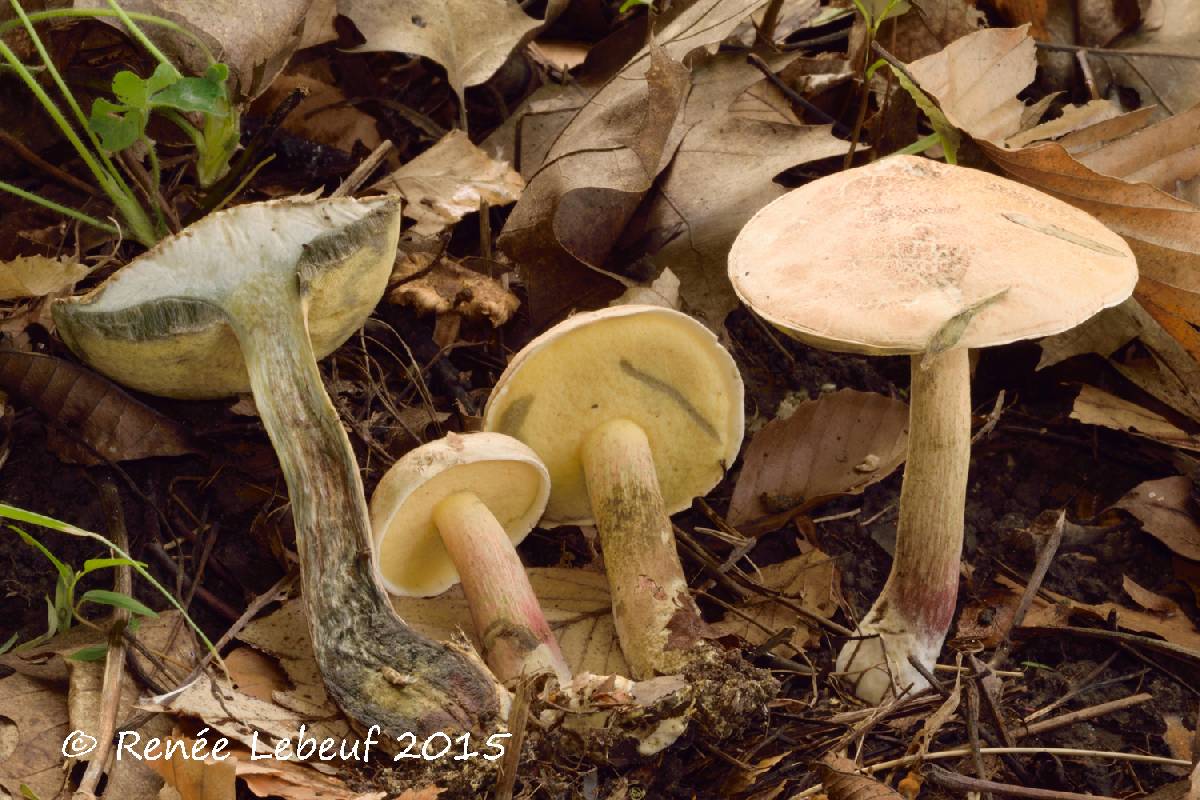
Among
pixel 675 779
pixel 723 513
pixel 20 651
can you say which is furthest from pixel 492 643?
pixel 20 651

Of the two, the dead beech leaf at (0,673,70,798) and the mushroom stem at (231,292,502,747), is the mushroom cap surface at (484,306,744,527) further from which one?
the dead beech leaf at (0,673,70,798)

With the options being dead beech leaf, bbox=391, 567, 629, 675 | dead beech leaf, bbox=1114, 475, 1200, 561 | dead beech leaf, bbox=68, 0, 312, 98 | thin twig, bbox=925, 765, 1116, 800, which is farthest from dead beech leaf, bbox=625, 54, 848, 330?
thin twig, bbox=925, 765, 1116, 800

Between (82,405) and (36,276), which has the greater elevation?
(36,276)

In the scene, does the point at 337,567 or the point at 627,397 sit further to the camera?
the point at 627,397

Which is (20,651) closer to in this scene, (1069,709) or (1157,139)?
(1069,709)

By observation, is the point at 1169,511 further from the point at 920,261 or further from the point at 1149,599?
the point at 920,261

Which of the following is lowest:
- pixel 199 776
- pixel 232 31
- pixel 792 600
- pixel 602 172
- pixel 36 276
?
pixel 792 600

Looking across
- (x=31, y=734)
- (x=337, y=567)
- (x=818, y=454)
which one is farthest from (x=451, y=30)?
(x=31, y=734)

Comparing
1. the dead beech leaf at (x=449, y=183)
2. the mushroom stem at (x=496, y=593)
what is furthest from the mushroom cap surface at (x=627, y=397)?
the dead beech leaf at (x=449, y=183)

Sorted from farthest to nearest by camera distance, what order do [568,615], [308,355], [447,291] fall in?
[447,291] < [568,615] < [308,355]
